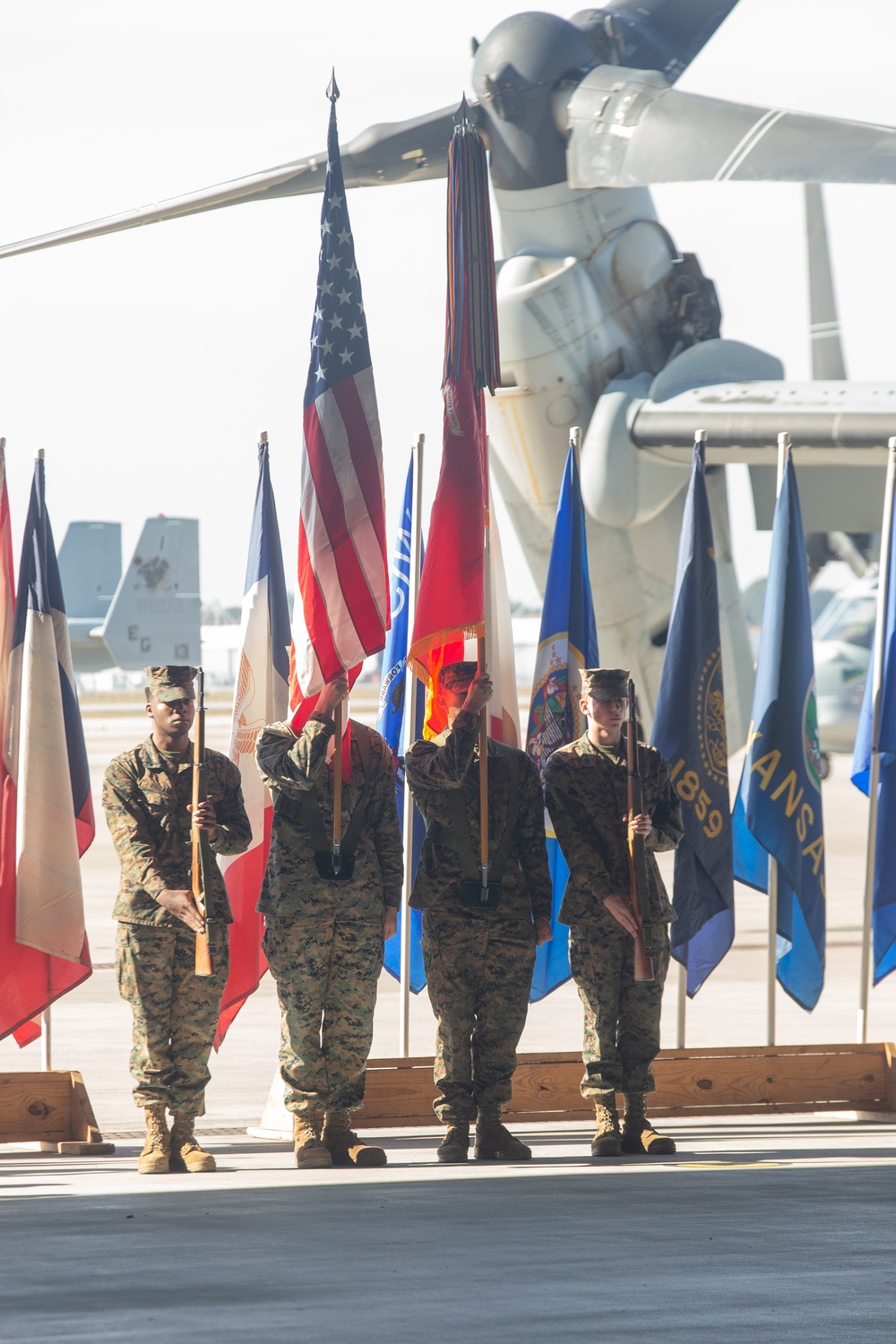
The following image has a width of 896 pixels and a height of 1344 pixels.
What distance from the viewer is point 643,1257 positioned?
471cm

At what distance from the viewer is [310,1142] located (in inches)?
251

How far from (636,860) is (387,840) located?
2.93 feet

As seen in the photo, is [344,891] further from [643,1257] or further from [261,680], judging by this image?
[643,1257]

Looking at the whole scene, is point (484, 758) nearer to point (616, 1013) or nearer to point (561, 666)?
point (616, 1013)

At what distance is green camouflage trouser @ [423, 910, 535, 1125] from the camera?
21.4 ft

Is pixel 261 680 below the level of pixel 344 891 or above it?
above

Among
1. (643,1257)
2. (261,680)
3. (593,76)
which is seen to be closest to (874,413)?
(593,76)

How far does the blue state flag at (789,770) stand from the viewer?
25.6ft

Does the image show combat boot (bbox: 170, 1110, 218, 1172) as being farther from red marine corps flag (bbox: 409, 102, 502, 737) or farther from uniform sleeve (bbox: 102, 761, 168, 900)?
red marine corps flag (bbox: 409, 102, 502, 737)

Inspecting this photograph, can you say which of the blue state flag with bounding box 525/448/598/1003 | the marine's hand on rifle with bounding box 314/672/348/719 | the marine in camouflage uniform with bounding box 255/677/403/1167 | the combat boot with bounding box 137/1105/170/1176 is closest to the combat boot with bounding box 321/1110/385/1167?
the marine in camouflage uniform with bounding box 255/677/403/1167

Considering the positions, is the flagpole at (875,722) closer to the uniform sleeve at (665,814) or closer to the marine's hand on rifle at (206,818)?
the uniform sleeve at (665,814)

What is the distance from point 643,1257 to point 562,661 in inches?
139

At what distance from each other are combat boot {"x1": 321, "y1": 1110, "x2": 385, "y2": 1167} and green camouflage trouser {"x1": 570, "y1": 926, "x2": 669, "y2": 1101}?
787mm

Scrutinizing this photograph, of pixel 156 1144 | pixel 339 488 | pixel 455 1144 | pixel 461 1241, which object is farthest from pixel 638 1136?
pixel 339 488
